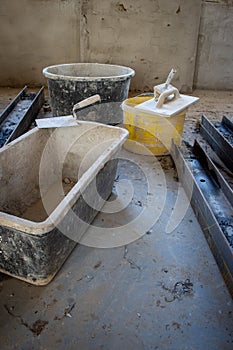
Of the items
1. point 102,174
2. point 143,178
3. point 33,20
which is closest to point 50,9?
point 33,20

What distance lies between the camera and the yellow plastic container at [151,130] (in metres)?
2.40

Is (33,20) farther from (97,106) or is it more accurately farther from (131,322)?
(131,322)

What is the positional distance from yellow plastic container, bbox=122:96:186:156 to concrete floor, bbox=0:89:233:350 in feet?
3.07

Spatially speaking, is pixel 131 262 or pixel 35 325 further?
pixel 131 262

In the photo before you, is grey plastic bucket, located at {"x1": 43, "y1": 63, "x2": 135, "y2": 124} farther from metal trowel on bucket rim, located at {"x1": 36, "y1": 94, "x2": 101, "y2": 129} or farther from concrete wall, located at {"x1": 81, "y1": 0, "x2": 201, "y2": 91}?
concrete wall, located at {"x1": 81, "y1": 0, "x2": 201, "y2": 91}

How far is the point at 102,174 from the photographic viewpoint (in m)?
1.67

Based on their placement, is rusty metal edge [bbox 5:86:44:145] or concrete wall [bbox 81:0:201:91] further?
concrete wall [bbox 81:0:201:91]

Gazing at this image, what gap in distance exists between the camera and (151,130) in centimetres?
245

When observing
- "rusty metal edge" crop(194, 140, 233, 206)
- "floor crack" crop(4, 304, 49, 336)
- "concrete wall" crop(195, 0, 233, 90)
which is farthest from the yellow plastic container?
"concrete wall" crop(195, 0, 233, 90)

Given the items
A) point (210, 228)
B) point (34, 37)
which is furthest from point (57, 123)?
point (34, 37)

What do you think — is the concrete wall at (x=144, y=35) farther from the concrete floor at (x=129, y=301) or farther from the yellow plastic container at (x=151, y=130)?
the concrete floor at (x=129, y=301)

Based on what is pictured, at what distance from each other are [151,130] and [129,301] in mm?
1480

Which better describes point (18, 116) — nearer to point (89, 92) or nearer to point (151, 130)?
point (89, 92)

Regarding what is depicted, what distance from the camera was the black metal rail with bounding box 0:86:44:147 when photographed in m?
2.70
